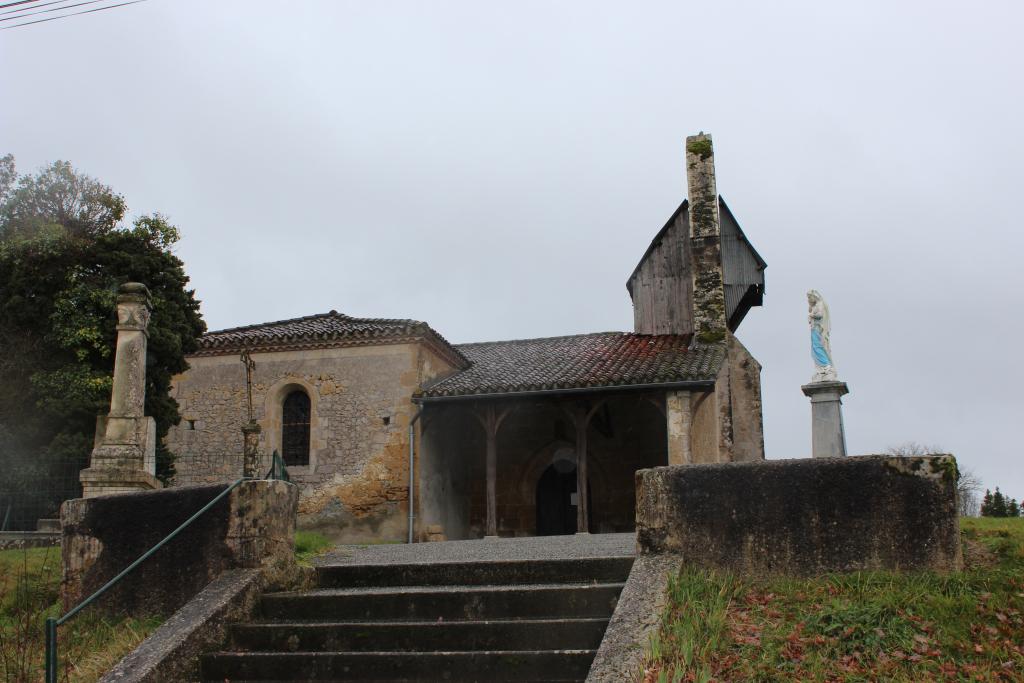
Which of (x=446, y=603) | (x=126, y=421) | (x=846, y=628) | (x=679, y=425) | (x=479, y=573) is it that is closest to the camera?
(x=846, y=628)

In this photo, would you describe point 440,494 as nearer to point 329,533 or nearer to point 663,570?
point 329,533

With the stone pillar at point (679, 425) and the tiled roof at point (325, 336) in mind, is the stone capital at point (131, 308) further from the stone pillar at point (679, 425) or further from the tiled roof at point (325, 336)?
the stone pillar at point (679, 425)

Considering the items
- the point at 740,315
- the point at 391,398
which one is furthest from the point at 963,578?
the point at 740,315

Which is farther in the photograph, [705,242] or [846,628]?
[705,242]

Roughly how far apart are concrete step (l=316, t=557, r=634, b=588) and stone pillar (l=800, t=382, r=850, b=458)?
611 centimetres

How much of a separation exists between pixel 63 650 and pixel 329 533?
10647 millimetres

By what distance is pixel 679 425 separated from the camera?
16719 mm

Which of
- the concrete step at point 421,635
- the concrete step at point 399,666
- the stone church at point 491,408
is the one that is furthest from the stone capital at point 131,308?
the stone church at point 491,408

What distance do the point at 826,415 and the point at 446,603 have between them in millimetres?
7314

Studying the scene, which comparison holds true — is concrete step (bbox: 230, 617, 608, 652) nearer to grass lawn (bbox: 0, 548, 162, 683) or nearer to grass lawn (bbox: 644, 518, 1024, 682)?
grass lawn (bbox: 644, 518, 1024, 682)

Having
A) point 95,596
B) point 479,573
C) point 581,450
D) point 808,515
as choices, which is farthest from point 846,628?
point 581,450

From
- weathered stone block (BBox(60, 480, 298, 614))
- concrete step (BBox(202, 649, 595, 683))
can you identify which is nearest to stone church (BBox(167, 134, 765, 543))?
weathered stone block (BBox(60, 480, 298, 614))

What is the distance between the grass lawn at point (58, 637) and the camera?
19.8ft

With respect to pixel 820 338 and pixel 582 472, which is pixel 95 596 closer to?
pixel 820 338
